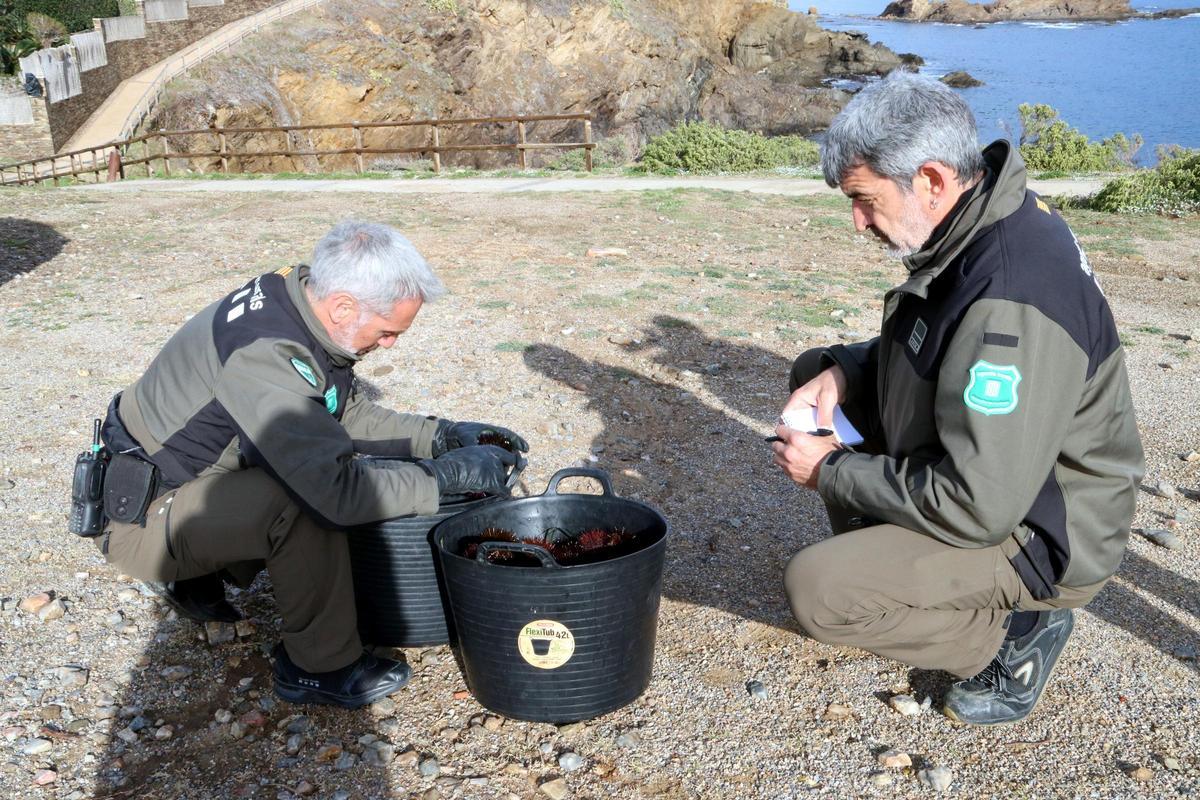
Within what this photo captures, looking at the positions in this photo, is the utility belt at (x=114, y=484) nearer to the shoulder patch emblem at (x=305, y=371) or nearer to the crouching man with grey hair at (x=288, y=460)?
the crouching man with grey hair at (x=288, y=460)

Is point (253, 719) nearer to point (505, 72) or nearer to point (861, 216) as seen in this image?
point (861, 216)

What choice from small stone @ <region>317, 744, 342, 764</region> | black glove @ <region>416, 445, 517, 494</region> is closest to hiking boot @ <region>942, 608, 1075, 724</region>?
black glove @ <region>416, 445, 517, 494</region>

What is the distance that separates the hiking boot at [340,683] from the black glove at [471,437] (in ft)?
2.48

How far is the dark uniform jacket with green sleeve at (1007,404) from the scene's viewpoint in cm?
240

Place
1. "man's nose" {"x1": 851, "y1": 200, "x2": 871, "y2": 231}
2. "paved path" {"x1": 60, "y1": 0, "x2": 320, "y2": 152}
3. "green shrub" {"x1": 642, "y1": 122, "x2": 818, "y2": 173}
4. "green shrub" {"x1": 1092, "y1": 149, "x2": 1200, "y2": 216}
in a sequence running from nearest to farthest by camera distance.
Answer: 1. "man's nose" {"x1": 851, "y1": 200, "x2": 871, "y2": 231}
2. "green shrub" {"x1": 1092, "y1": 149, "x2": 1200, "y2": 216}
3. "green shrub" {"x1": 642, "y1": 122, "x2": 818, "y2": 173}
4. "paved path" {"x1": 60, "y1": 0, "x2": 320, "y2": 152}

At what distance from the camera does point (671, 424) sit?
5.37 metres

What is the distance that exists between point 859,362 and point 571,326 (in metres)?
3.78

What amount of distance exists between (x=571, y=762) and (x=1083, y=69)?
93965 mm

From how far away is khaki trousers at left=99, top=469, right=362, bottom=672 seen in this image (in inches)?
113

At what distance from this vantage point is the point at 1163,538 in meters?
4.05

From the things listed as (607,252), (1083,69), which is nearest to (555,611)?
(607,252)

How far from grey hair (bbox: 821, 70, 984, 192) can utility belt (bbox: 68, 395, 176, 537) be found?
7.10 feet

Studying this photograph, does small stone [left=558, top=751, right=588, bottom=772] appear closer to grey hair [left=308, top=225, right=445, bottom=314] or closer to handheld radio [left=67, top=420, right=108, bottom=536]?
grey hair [left=308, top=225, right=445, bottom=314]

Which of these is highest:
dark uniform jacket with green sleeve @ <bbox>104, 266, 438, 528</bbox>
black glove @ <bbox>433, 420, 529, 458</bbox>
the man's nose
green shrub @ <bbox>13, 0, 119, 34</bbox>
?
green shrub @ <bbox>13, 0, 119, 34</bbox>
